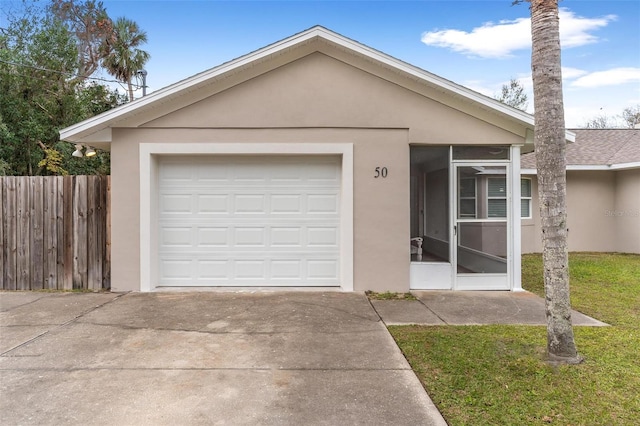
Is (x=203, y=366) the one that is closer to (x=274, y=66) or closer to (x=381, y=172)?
(x=381, y=172)

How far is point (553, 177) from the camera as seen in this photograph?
3924 mm

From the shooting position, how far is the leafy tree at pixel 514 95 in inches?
933

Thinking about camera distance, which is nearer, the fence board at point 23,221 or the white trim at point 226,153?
the white trim at point 226,153

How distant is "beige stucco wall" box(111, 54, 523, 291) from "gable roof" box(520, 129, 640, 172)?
7.61 metres

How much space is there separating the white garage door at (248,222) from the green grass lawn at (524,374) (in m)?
2.76

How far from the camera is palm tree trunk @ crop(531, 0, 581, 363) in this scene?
3.91 meters

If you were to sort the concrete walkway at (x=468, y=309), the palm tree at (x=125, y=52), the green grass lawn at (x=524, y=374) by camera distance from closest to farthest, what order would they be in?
the green grass lawn at (x=524, y=374)
the concrete walkway at (x=468, y=309)
the palm tree at (x=125, y=52)

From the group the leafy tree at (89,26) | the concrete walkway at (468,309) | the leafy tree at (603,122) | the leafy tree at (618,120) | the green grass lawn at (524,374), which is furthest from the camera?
the leafy tree at (603,122)

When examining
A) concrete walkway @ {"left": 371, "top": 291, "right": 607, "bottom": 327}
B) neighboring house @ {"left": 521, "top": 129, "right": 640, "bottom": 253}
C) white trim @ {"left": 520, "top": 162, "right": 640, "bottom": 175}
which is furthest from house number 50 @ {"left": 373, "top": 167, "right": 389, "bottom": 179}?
neighboring house @ {"left": 521, "top": 129, "right": 640, "bottom": 253}

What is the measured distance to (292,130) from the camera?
7.13 m

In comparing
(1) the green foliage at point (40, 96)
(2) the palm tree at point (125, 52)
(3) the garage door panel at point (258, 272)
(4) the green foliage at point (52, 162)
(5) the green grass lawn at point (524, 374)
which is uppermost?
(2) the palm tree at point (125, 52)

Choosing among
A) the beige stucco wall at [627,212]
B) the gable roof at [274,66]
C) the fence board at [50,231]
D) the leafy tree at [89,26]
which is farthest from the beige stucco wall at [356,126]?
the leafy tree at [89,26]

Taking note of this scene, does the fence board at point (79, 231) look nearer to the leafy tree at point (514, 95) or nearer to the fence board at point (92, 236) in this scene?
the fence board at point (92, 236)

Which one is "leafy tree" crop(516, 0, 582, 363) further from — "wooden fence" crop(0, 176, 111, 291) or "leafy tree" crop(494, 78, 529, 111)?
"leafy tree" crop(494, 78, 529, 111)
